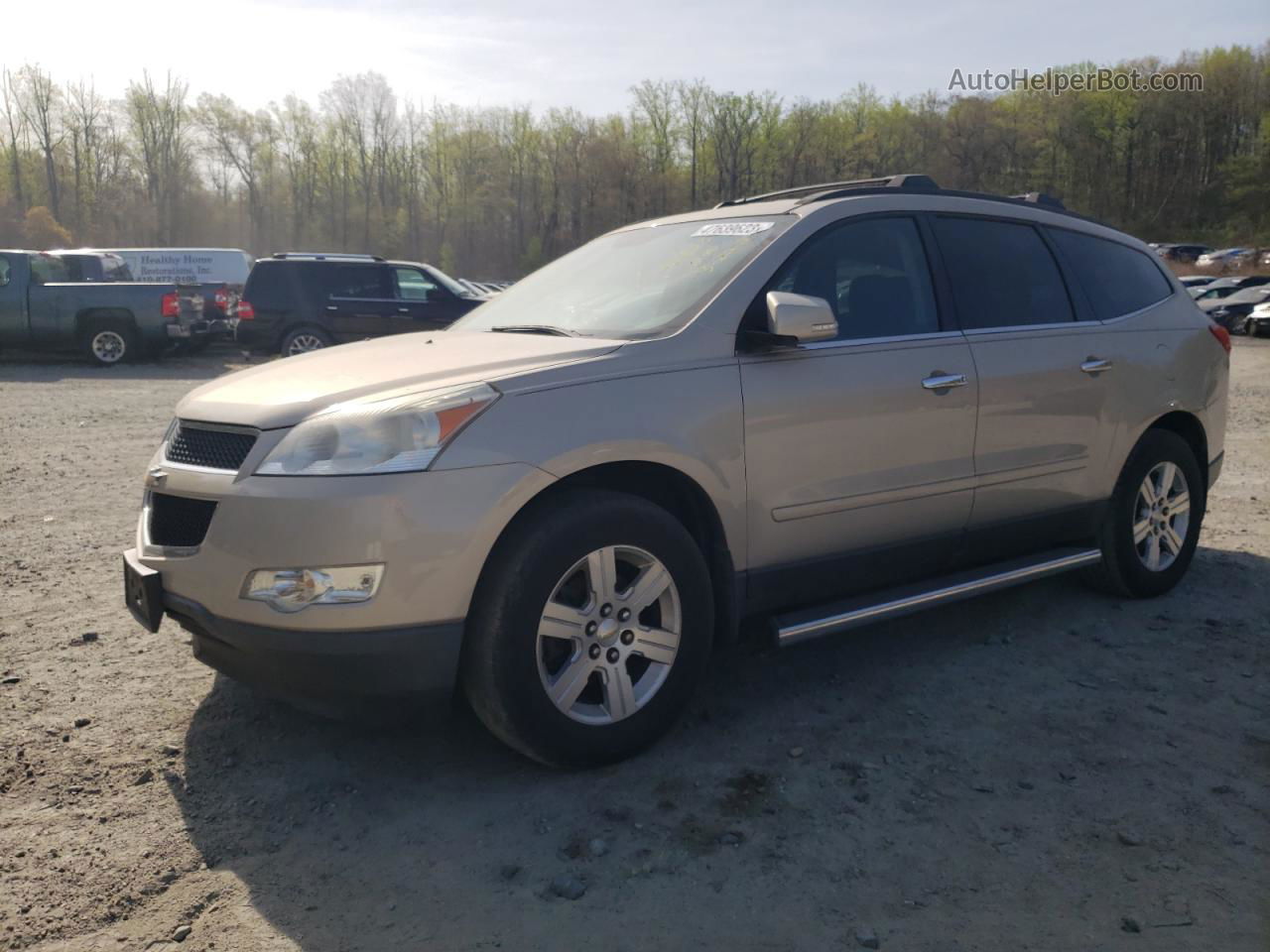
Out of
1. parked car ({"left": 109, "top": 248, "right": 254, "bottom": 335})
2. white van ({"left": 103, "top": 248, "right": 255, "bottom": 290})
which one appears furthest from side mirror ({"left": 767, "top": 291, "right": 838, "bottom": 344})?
white van ({"left": 103, "top": 248, "right": 255, "bottom": 290})

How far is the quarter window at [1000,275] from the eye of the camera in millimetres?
4312

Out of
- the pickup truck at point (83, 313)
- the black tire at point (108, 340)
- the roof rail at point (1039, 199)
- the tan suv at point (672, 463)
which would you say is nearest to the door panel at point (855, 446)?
the tan suv at point (672, 463)

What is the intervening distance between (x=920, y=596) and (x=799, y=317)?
1.22 meters

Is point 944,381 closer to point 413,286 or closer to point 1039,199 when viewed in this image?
point 1039,199

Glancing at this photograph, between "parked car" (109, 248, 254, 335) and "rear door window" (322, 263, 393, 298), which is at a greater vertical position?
"parked car" (109, 248, 254, 335)

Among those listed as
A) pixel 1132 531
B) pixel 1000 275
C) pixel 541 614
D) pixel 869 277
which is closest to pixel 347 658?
pixel 541 614

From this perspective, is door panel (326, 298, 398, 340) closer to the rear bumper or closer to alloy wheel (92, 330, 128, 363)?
alloy wheel (92, 330, 128, 363)

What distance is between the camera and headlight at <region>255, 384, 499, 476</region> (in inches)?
114

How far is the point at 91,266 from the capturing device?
2058cm

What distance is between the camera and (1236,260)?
48.7 metres

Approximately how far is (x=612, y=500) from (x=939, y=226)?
210 centimetres

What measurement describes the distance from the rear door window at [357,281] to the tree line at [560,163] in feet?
169

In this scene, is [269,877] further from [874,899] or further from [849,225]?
[849,225]

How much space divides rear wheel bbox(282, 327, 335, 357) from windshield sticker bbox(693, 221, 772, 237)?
13313 millimetres
